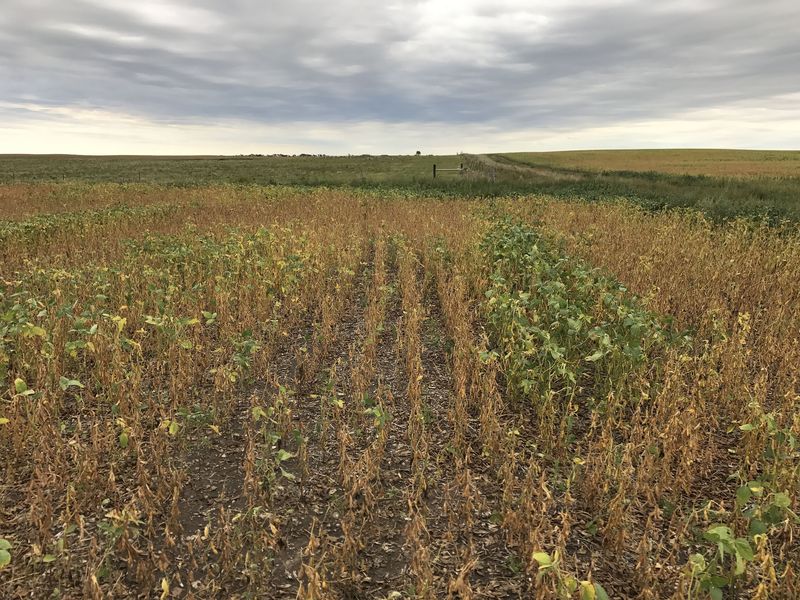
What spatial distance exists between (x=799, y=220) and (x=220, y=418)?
15.5m

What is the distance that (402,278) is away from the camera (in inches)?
332

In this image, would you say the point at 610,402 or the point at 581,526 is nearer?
the point at 581,526

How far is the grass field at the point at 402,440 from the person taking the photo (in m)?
2.61

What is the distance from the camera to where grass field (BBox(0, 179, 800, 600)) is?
261 centimetres

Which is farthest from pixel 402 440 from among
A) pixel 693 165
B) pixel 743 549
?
pixel 693 165

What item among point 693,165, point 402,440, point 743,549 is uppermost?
point 693,165

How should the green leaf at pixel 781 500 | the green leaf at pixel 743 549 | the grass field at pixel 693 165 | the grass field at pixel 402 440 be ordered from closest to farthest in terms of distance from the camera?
1. the green leaf at pixel 743 549
2. the green leaf at pixel 781 500
3. the grass field at pixel 402 440
4. the grass field at pixel 693 165

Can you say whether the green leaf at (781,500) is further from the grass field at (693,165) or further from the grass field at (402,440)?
the grass field at (693,165)

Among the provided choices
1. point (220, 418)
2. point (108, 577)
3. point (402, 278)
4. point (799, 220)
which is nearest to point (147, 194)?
point (402, 278)

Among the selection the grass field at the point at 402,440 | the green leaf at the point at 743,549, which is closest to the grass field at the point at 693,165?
the grass field at the point at 402,440

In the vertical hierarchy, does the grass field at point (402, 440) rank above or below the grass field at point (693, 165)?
below

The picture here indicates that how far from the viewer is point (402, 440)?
3973 millimetres

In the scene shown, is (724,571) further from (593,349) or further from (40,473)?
(40,473)

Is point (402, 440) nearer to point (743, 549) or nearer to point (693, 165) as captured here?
point (743, 549)
